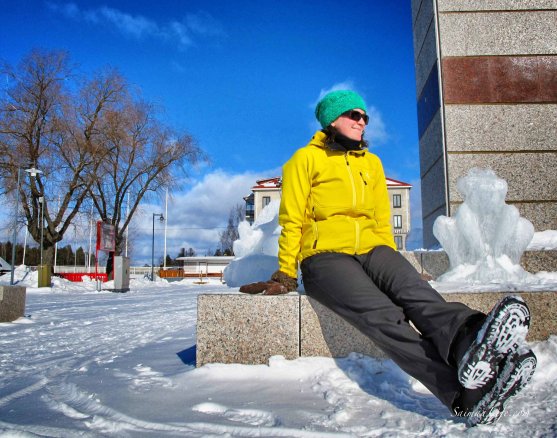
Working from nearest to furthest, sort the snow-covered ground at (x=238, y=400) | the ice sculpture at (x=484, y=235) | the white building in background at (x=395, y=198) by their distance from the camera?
the snow-covered ground at (x=238, y=400) → the ice sculpture at (x=484, y=235) → the white building in background at (x=395, y=198)

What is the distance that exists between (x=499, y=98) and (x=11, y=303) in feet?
22.8

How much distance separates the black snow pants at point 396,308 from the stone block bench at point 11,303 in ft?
17.0

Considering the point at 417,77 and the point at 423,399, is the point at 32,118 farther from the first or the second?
the point at 423,399

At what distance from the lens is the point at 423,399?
6.68 feet

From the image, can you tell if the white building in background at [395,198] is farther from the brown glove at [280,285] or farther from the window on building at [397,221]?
the brown glove at [280,285]

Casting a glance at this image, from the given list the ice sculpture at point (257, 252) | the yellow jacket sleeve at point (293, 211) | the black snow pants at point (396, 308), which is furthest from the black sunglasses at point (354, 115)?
the ice sculpture at point (257, 252)

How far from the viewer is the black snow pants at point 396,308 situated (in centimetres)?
174

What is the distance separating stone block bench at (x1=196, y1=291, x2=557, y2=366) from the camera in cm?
256

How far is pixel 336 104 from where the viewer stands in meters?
2.64

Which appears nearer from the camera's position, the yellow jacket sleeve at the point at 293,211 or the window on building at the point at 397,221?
the yellow jacket sleeve at the point at 293,211

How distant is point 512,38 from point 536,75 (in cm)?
55

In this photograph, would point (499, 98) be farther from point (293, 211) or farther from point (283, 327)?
point (283, 327)

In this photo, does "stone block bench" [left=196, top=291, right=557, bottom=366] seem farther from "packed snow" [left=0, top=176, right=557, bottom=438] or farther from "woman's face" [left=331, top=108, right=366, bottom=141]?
"woman's face" [left=331, top=108, right=366, bottom=141]

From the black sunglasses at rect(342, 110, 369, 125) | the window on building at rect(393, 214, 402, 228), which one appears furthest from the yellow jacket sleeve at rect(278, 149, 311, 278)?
the window on building at rect(393, 214, 402, 228)
